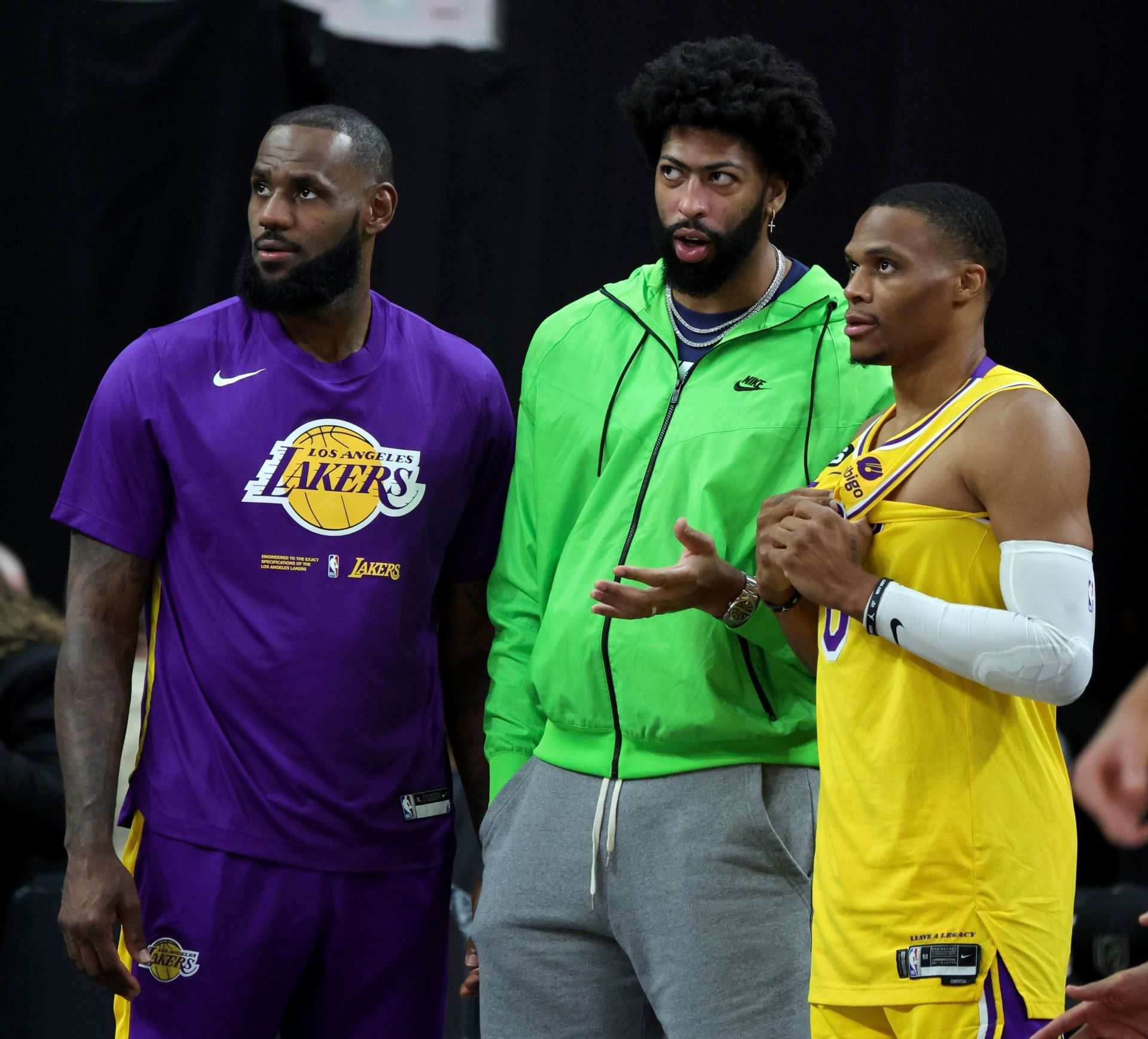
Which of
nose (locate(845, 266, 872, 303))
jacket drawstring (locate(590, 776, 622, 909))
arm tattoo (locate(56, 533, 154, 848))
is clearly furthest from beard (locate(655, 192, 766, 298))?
arm tattoo (locate(56, 533, 154, 848))

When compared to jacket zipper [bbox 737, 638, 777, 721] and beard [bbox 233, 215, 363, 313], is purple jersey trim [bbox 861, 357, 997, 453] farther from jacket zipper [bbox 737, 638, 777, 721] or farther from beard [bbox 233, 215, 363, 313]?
beard [bbox 233, 215, 363, 313]

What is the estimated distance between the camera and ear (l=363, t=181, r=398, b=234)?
248 cm

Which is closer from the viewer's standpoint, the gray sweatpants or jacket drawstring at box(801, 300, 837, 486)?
the gray sweatpants

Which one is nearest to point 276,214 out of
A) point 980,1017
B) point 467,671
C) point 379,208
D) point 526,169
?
point 379,208

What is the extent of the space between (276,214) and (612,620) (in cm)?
82

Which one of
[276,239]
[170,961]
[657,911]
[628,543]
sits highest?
[276,239]

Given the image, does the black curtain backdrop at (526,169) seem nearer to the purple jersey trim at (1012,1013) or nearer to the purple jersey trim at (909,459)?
the purple jersey trim at (909,459)

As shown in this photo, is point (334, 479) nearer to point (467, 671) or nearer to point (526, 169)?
point (467, 671)

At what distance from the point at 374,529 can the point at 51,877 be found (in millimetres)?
1711

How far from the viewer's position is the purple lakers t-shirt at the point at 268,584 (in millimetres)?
2281

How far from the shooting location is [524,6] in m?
4.08

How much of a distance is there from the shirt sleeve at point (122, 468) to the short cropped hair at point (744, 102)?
870 millimetres

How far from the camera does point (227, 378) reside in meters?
2.35

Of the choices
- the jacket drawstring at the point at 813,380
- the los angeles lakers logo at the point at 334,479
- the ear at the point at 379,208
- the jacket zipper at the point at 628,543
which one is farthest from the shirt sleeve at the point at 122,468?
the jacket drawstring at the point at 813,380
